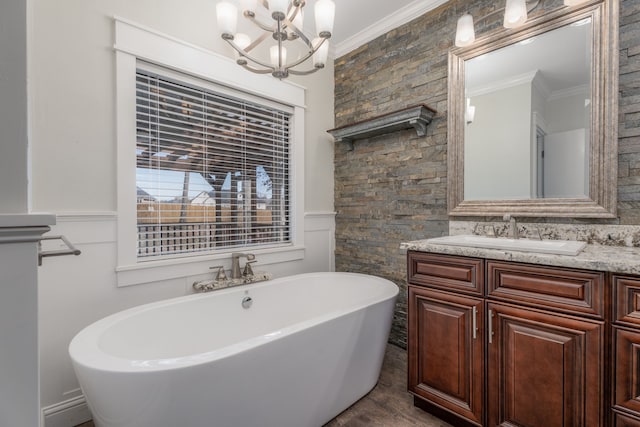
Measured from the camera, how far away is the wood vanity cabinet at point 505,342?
123 cm

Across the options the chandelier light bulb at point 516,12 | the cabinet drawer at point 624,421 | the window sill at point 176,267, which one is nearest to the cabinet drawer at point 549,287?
the cabinet drawer at point 624,421

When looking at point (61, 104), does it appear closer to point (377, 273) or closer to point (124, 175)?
point (124, 175)

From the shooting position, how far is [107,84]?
1.76m

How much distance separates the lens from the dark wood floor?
1.69 m

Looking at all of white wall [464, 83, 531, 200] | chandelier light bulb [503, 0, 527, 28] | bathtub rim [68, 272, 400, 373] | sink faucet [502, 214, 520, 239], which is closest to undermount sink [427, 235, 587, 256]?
sink faucet [502, 214, 520, 239]

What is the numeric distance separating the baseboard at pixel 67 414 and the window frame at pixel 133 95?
655 millimetres

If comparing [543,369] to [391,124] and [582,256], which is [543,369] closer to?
[582,256]

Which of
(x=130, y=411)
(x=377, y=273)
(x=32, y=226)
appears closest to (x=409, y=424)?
(x=377, y=273)

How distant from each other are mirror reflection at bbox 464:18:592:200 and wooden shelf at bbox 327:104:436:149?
0.29 meters

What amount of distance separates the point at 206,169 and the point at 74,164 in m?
0.77

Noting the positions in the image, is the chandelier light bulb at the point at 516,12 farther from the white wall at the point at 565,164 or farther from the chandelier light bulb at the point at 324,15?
the chandelier light bulb at the point at 324,15


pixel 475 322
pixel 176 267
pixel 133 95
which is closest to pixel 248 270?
pixel 176 267

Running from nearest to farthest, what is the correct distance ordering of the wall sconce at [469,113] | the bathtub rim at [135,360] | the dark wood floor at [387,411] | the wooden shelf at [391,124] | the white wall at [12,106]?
the white wall at [12,106] → the bathtub rim at [135,360] → the dark wood floor at [387,411] → the wall sconce at [469,113] → the wooden shelf at [391,124]

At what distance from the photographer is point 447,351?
1.63 meters
